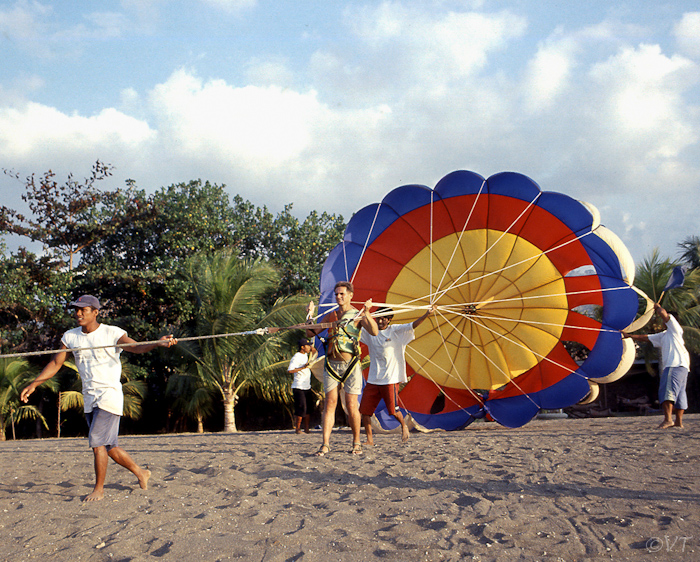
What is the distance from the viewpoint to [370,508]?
3357 millimetres

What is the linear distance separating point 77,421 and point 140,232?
5.89 meters

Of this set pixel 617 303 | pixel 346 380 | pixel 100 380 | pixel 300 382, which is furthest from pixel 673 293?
pixel 100 380

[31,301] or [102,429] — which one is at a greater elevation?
[31,301]

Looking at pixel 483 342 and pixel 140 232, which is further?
pixel 140 232

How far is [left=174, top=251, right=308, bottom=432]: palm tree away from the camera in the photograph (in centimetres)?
1309

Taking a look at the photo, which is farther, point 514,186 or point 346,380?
point 514,186

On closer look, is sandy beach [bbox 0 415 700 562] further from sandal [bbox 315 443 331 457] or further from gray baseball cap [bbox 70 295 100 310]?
gray baseball cap [bbox 70 295 100 310]

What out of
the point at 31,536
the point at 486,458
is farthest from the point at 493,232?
the point at 31,536

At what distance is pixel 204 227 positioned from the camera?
17.0 metres

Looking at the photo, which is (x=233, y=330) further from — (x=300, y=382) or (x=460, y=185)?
(x=460, y=185)

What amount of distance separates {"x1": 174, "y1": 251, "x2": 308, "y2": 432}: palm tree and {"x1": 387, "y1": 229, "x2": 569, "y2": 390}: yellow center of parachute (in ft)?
15.3

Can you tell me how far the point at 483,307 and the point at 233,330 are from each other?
249 inches

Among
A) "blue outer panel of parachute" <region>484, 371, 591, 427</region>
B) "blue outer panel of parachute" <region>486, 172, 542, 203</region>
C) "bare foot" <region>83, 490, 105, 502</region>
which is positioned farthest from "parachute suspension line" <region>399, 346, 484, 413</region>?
"bare foot" <region>83, 490, 105, 502</region>

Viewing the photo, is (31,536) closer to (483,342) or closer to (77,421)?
(483,342)
